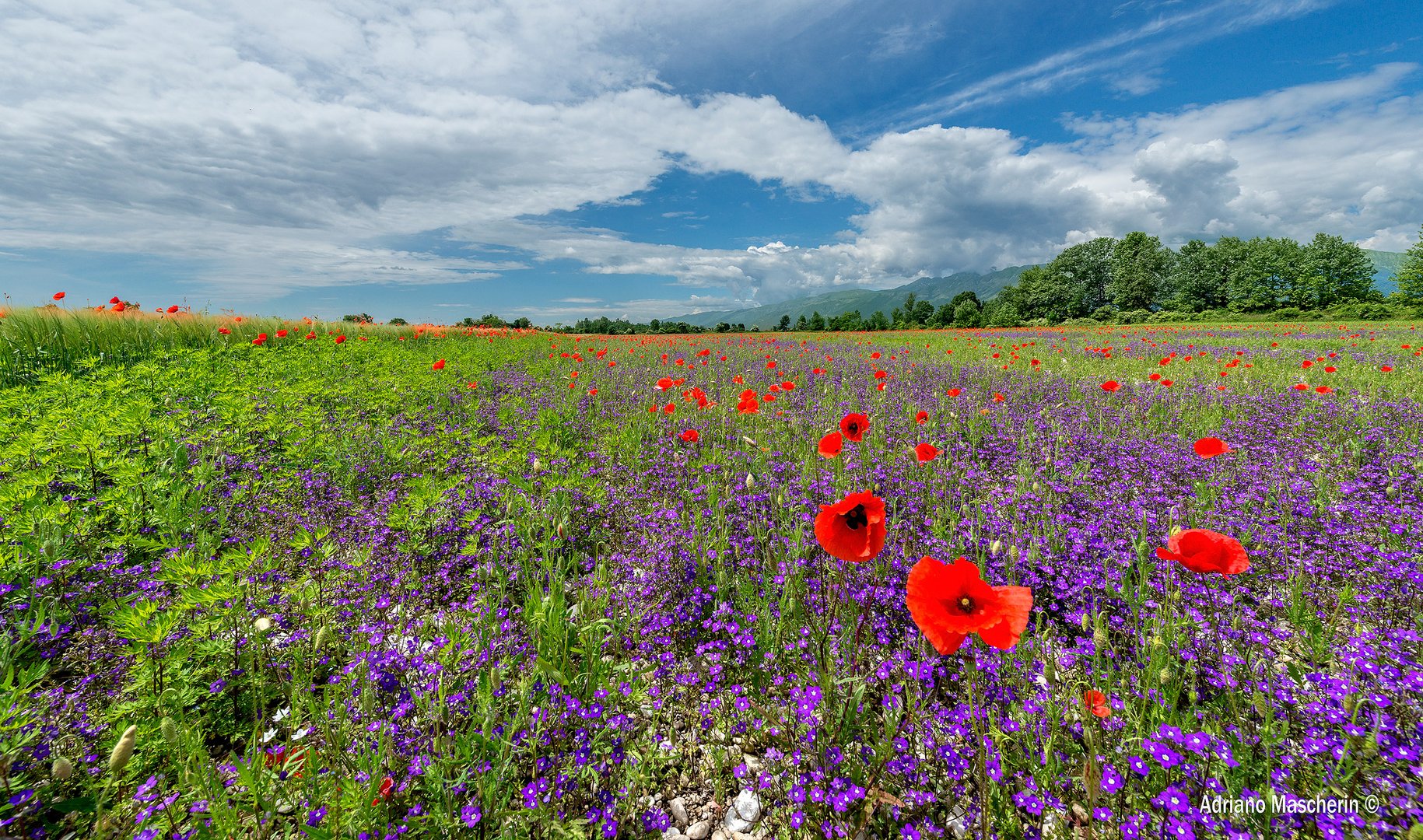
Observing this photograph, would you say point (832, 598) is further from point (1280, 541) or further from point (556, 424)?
point (556, 424)

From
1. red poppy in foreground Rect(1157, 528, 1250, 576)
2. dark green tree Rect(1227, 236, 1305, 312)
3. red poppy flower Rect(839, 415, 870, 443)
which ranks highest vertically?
dark green tree Rect(1227, 236, 1305, 312)

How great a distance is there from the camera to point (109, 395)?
4.95 metres

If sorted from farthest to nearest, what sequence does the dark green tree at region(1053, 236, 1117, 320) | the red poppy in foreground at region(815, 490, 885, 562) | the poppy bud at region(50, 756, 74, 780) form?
the dark green tree at region(1053, 236, 1117, 320) < the red poppy in foreground at region(815, 490, 885, 562) < the poppy bud at region(50, 756, 74, 780)

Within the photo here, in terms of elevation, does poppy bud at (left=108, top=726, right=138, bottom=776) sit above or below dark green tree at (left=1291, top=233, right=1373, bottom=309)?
below

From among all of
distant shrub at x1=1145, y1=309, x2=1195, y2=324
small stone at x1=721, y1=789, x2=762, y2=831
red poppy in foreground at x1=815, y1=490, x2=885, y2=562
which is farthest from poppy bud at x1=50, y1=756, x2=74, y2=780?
distant shrub at x1=1145, y1=309, x2=1195, y2=324

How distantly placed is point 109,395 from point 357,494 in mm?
3347

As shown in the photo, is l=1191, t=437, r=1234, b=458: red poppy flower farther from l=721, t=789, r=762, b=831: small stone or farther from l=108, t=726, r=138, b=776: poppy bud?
l=108, t=726, r=138, b=776: poppy bud

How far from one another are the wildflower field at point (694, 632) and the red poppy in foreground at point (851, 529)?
1cm

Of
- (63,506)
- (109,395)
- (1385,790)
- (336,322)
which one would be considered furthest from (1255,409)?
(336,322)

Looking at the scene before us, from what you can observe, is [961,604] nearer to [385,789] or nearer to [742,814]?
[742,814]

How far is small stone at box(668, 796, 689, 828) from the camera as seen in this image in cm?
193

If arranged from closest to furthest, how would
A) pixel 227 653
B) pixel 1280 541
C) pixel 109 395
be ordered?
pixel 227 653 < pixel 1280 541 < pixel 109 395

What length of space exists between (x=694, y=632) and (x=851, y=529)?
1.31 m

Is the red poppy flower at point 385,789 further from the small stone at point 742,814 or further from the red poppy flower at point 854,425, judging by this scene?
the red poppy flower at point 854,425
